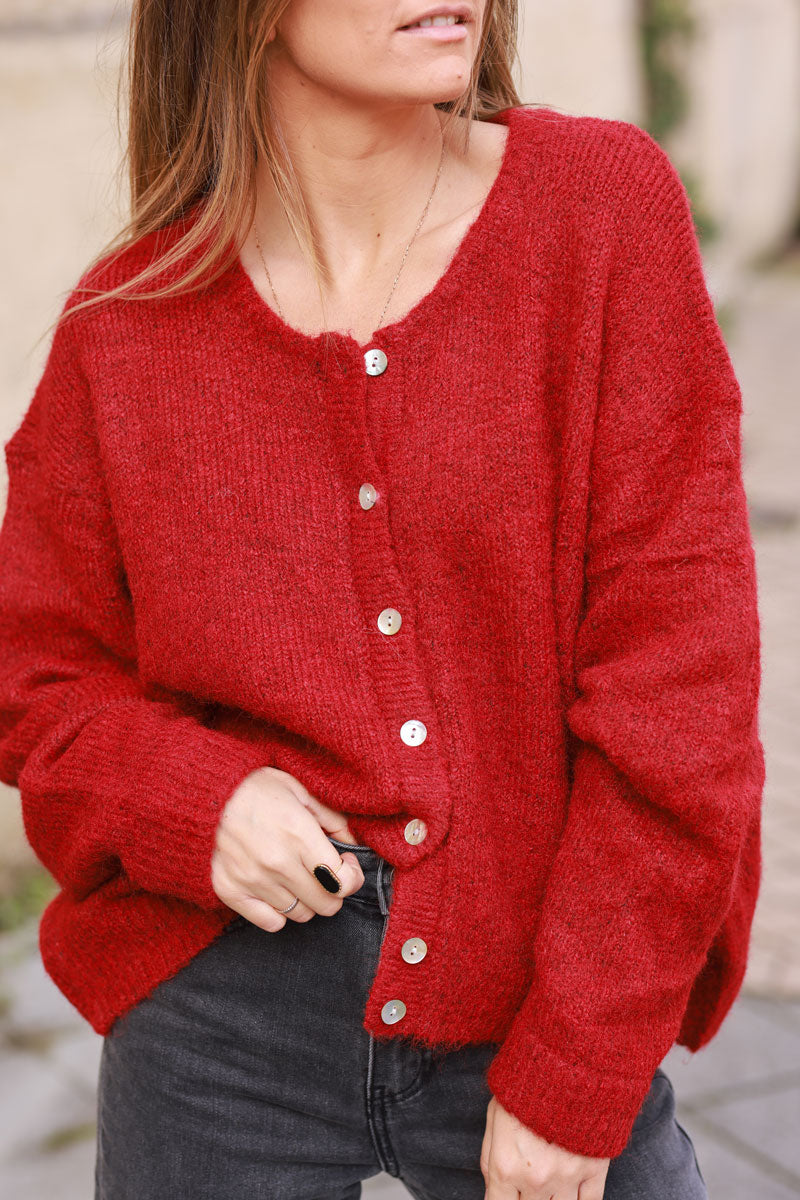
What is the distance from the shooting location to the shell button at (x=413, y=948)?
1.43 meters

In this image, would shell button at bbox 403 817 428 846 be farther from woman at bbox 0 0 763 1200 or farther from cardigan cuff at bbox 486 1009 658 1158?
cardigan cuff at bbox 486 1009 658 1158

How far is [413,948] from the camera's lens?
4.70 ft

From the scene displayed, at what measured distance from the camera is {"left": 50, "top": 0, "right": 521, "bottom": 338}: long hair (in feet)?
5.13

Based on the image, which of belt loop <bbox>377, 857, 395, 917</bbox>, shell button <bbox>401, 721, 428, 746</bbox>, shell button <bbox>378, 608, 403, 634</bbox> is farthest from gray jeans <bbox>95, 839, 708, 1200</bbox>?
shell button <bbox>378, 608, 403, 634</bbox>

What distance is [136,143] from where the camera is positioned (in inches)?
67.9

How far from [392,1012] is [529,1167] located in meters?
0.19

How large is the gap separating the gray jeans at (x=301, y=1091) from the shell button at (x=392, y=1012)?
1.7 inches

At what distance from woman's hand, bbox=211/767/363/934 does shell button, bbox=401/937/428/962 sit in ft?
0.25

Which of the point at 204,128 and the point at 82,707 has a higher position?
the point at 204,128

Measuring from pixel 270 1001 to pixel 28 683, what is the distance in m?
0.46

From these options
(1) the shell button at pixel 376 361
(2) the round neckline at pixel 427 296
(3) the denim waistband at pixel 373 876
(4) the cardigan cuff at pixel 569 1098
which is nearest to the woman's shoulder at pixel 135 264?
(2) the round neckline at pixel 427 296

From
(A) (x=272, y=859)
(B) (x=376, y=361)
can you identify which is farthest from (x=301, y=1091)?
(B) (x=376, y=361)

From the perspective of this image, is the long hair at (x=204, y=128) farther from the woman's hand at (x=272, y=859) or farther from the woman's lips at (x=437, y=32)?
the woman's hand at (x=272, y=859)

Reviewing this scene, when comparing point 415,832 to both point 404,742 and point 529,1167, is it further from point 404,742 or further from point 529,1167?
point 529,1167
